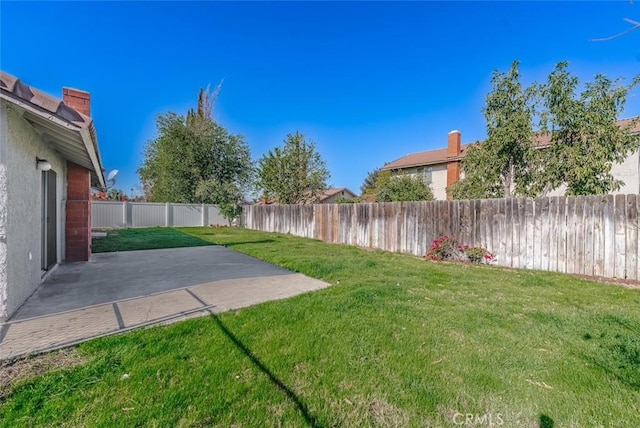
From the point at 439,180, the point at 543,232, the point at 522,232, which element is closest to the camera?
the point at 543,232

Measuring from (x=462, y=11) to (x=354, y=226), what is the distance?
825cm

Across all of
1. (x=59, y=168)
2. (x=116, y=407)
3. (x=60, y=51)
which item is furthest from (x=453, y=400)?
(x=60, y=51)

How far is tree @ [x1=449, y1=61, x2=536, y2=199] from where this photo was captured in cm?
915

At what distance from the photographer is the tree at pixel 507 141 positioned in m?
9.15

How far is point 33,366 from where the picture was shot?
2404mm

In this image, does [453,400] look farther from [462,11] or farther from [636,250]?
[462,11]

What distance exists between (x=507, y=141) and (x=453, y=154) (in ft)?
43.5

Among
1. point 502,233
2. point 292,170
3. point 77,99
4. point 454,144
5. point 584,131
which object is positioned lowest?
point 502,233

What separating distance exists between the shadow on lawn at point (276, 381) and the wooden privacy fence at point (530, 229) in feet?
22.9

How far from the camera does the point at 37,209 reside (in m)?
4.51

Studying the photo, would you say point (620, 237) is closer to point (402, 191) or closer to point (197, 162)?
point (402, 191)

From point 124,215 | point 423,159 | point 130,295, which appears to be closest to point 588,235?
point 130,295

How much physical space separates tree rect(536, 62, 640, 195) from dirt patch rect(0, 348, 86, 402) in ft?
37.6

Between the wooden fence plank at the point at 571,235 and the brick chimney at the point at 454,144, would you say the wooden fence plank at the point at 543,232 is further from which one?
the brick chimney at the point at 454,144
